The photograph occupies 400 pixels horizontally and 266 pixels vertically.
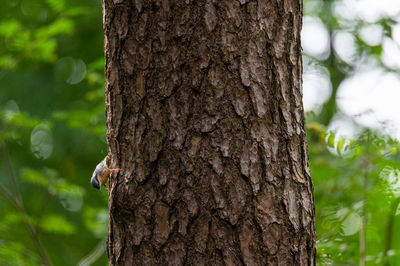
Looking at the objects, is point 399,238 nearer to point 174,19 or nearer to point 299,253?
point 299,253

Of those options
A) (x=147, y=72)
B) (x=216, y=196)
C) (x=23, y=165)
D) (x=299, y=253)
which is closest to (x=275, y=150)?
(x=216, y=196)

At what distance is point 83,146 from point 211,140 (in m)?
3.70

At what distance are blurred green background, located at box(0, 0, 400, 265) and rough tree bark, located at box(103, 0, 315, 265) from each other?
84cm

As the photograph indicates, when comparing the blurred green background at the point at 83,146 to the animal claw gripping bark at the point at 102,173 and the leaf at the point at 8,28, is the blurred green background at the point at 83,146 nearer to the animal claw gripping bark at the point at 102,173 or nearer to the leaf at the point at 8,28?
the leaf at the point at 8,28

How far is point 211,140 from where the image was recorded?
54.2 inches

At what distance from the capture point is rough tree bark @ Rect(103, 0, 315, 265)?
1.37m

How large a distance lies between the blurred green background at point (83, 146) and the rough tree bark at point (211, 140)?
2.75 feet

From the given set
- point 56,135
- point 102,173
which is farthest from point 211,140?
point 56,135

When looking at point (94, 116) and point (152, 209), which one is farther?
point (94, 116)

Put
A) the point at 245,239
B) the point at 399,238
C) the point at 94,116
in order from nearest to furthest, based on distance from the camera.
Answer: the point at 245,239
the point at 399,238
the point at 94,116

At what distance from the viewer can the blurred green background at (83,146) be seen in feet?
8.07

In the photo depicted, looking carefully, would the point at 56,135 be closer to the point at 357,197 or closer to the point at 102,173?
the point at 357,197

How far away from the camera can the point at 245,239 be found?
1356 millimetres

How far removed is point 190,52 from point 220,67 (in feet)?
0.35
